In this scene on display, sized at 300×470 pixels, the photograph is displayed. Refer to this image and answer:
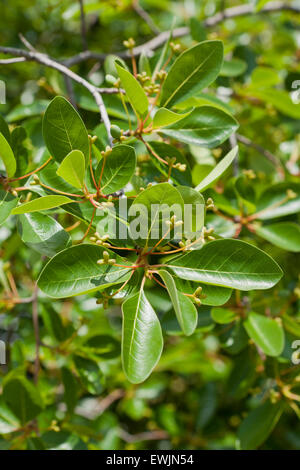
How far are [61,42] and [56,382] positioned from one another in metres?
2.03

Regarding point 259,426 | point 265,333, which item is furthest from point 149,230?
point 259,426

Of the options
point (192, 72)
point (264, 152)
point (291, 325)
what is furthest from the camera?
point (264, 152)

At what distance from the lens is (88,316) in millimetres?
1793

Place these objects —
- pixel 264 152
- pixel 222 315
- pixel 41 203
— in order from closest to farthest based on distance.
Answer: pixel 41 203
pixel 222 315
pixel 264 152

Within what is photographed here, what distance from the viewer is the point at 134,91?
102 centimetres

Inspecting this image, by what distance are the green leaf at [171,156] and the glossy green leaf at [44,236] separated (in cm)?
32

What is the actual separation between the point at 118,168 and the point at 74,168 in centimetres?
13

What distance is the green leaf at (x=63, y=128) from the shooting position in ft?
3.15

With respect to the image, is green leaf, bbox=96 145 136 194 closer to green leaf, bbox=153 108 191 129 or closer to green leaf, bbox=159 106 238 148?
green leaf, bbox=153 108 191 129

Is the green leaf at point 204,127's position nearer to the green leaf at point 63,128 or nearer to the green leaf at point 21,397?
the green leaf at point 63,128

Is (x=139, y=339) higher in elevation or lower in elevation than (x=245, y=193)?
higher

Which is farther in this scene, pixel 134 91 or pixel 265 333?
pixel 265 333

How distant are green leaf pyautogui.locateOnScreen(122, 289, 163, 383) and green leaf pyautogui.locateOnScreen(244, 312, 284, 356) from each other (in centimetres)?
54

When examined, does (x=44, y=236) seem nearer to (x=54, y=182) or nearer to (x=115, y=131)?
(x=54, y=182)
